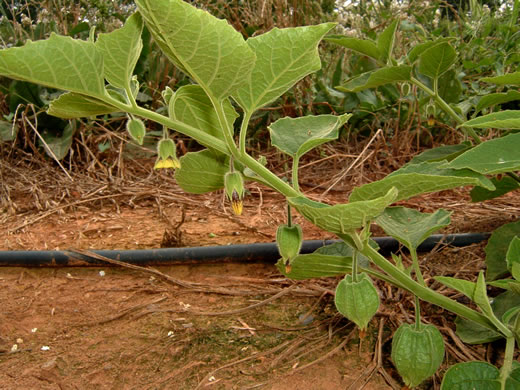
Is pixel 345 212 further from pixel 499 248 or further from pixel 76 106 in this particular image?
pixel 499 248

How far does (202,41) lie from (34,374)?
2.63 feet

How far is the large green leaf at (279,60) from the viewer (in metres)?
0.61

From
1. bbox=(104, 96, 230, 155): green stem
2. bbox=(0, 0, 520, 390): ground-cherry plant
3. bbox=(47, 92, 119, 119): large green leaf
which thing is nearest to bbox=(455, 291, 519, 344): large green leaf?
bbox=(0, 0, 520, 390): ground-cherry plant

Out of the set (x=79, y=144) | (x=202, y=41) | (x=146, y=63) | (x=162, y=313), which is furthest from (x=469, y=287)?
(x=146, y=63)

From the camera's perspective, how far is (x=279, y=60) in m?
0.64

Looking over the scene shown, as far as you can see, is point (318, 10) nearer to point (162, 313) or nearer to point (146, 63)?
point (146, 63)

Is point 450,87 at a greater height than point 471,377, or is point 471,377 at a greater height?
point 450,87

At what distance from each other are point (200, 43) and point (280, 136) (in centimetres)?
31

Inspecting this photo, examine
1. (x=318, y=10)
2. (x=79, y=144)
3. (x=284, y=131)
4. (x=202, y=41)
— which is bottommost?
(x=79, y=144)

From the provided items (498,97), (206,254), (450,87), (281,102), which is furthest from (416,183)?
(281,102)

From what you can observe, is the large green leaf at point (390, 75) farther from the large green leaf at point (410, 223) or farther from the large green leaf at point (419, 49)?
the large green leaf at point (410, 223)

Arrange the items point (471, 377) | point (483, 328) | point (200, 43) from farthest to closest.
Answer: point (483, 328), point (471, 377), point (200, 43)

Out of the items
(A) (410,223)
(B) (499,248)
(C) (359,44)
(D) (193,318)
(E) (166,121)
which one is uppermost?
(C) (359,44)

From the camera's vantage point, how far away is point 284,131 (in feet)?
2.80
